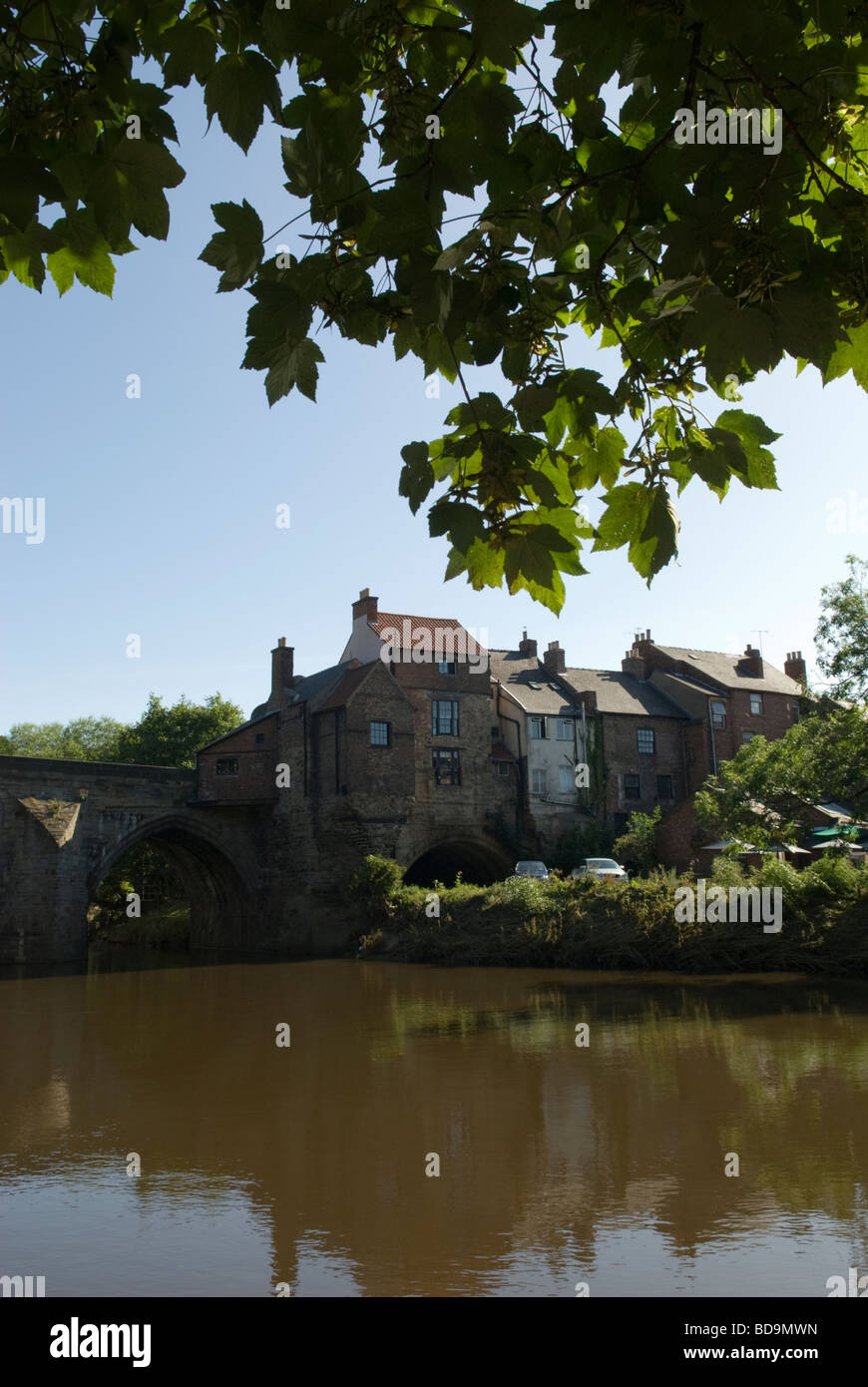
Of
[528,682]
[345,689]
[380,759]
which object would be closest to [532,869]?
[380,759]

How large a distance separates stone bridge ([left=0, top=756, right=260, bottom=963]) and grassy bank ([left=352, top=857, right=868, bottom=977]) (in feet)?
27.4

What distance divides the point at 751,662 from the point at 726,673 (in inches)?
79.4

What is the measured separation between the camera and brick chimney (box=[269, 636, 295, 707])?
1629 inches

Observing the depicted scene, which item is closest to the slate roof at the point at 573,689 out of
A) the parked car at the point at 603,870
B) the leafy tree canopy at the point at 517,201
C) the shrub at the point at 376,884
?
the parked car at the point at 603,870

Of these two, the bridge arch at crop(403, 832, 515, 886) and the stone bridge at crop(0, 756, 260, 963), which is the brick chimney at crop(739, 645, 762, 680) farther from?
the stone bridge at crop(0, 756, 260, 963)

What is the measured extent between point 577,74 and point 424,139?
48cm

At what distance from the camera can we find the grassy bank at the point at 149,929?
44312 millimetres

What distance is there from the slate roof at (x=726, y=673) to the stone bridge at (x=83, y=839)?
68.9 feet

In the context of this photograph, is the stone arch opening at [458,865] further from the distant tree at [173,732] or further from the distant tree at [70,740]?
the distant tree at [70,740]

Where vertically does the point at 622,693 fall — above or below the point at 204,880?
above

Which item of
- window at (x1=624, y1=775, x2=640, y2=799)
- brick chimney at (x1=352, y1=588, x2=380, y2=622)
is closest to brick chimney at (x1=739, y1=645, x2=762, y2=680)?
window at (x1=624, y1=775, x2=640, y2=799)

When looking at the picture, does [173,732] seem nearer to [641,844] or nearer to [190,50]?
[641,844]

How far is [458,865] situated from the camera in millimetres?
40969
